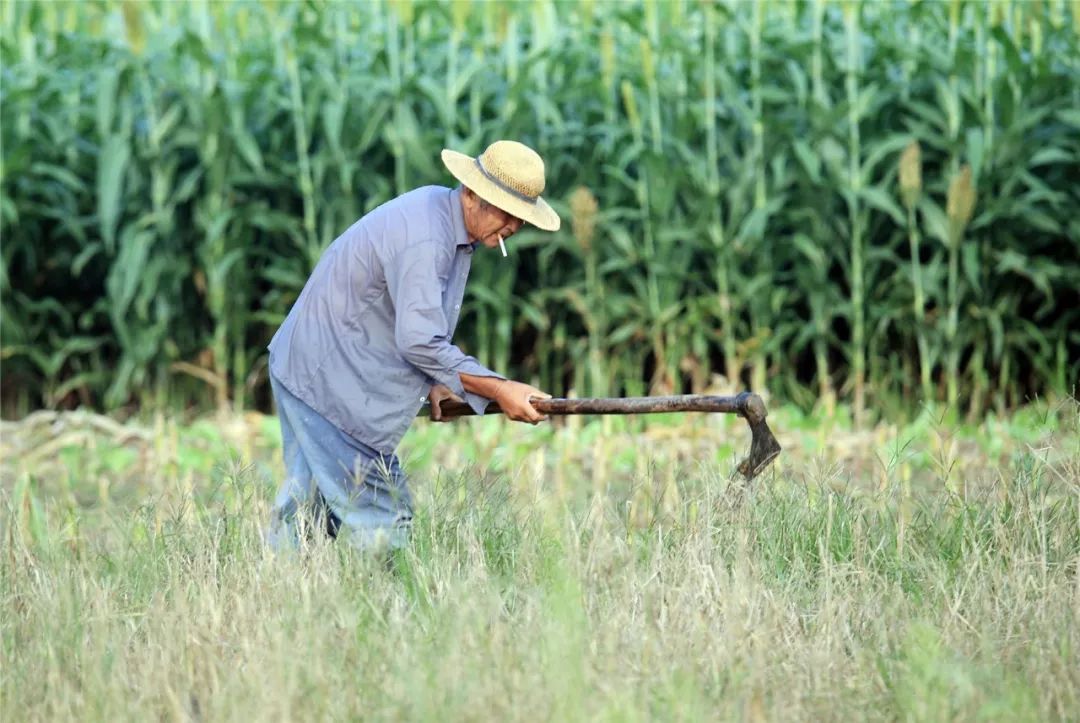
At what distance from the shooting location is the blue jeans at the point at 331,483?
521cm

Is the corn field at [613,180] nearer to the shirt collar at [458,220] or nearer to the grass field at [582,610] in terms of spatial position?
the grass field at [582,610]

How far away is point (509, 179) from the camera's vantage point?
16.8 ft

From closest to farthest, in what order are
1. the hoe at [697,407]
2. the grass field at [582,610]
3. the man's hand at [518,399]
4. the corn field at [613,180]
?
the grass field at [582,610]
the hoe at [697,407]
the man's hand at [518,399]
the corn field at [613,180]

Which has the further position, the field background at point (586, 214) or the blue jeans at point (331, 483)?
the field background at point (586, 214)

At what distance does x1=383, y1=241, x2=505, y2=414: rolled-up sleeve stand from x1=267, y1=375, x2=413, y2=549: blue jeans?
13.8 inches

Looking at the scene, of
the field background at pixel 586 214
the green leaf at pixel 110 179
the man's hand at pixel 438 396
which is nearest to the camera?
the man's hand at pixel 438 396

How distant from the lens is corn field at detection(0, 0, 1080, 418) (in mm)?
9031

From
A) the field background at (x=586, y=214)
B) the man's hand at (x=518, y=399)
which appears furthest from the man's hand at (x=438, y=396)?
the field background at (x=586, y=214)

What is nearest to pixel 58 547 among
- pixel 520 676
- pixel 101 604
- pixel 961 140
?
pixel 101 604

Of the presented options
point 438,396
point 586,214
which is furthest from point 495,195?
point 586,214

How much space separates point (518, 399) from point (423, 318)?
383mm

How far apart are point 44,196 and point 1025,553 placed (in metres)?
7.02

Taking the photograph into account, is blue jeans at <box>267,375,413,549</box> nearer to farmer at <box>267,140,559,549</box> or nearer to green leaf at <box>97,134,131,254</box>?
farmer at <box>267,140,559,549</box>

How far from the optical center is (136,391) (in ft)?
32.3
